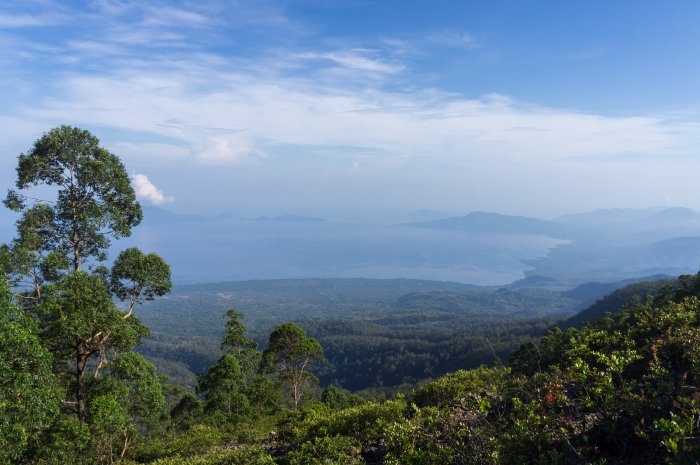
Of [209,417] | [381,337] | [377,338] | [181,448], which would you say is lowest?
[381,337]

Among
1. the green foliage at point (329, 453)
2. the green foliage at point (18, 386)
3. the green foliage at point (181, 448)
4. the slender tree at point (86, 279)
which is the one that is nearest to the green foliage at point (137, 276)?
the slender tree at point (86, 279)

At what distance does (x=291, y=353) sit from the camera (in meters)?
22.6

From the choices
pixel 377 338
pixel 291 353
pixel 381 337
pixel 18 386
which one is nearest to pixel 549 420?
pixel 18 386

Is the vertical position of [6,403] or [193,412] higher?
[6,403]

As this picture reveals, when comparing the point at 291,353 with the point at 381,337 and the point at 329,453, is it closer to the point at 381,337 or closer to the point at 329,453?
the point at 329,453

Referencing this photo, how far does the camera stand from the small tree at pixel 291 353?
72.7 feet

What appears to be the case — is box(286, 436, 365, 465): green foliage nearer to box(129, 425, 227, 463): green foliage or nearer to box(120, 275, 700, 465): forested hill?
box(120, 275, 700, 465): forested hill

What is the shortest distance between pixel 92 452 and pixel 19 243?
5654 millimetres

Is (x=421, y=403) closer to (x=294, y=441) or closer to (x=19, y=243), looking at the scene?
(x=294, y=441)

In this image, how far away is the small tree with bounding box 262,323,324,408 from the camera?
22.2 m

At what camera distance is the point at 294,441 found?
9.61 meters

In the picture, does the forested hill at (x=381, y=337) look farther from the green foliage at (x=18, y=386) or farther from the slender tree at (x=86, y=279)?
the green foliage at (x=18, y=386)

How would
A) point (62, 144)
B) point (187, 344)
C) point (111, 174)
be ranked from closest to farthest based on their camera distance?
point (62, 144)
point (111, 174)
point (187, 344)

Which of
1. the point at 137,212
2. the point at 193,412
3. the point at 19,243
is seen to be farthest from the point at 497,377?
the point at 193,412
